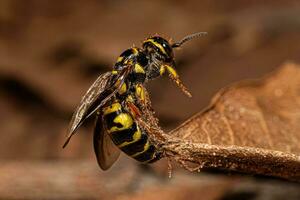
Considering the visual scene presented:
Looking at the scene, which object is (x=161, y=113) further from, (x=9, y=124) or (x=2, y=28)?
(x=2, y=28)

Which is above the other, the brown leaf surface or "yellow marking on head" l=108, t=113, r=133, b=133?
the brown leaf surface

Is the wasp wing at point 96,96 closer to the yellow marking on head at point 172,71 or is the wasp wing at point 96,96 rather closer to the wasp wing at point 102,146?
the wasp wing at point 102,146

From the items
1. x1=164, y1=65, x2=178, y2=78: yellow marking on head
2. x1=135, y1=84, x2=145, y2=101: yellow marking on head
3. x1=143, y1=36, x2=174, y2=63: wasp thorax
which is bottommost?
x1=135, y1=84, x2=145, y2=101: yellow marking on head

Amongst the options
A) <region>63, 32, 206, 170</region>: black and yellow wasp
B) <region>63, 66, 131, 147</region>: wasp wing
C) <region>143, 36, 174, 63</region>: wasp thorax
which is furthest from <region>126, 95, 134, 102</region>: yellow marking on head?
<region>143, 36, 174, 63</region>: wasp thorax

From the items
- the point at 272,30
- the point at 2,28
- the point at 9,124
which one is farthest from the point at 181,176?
the point at 2,28

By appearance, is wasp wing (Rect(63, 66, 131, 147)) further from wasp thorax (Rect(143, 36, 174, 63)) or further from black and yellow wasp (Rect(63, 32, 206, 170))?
wasp thorax (Rect(143, 36, 174, 63))

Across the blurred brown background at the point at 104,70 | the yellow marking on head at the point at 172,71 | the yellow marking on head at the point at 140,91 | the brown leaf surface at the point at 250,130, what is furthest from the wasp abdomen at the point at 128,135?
the blurred brown background at the point at 104,70
